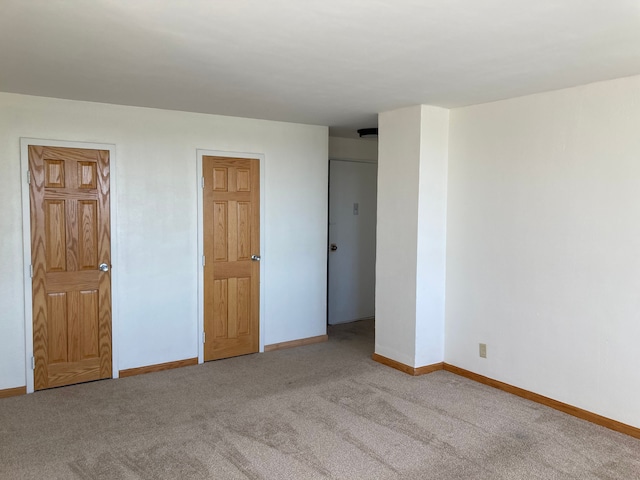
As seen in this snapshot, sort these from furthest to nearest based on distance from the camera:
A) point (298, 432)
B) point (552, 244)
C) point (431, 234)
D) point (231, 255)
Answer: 1. point (231, 255)
2. point (431, 234)
3. point (552, 244)
4. point (298, 432)

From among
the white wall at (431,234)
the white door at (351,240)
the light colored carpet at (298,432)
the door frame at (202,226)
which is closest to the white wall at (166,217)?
the door frame at (202,226)

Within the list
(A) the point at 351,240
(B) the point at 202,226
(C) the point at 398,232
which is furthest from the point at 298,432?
(A) the point at 351,240

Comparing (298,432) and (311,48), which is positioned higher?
(311,48)

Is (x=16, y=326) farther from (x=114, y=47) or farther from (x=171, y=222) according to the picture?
(x=114, y=47)

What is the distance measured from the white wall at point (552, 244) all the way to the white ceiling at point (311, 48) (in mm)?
272

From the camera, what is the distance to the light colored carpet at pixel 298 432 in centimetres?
279

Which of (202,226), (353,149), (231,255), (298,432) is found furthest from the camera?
(353,149)

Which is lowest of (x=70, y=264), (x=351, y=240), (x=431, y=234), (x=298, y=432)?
(x=298, y=432)

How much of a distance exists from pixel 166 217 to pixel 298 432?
2.18 meters

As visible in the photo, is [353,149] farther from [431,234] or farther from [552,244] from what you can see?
[552,244]

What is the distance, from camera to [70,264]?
401 cm

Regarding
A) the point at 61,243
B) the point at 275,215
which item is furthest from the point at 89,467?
the point at 275,215

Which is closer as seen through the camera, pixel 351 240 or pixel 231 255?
pixel 231 255

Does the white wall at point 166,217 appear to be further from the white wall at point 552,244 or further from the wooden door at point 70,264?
the white wall at point 552,244
